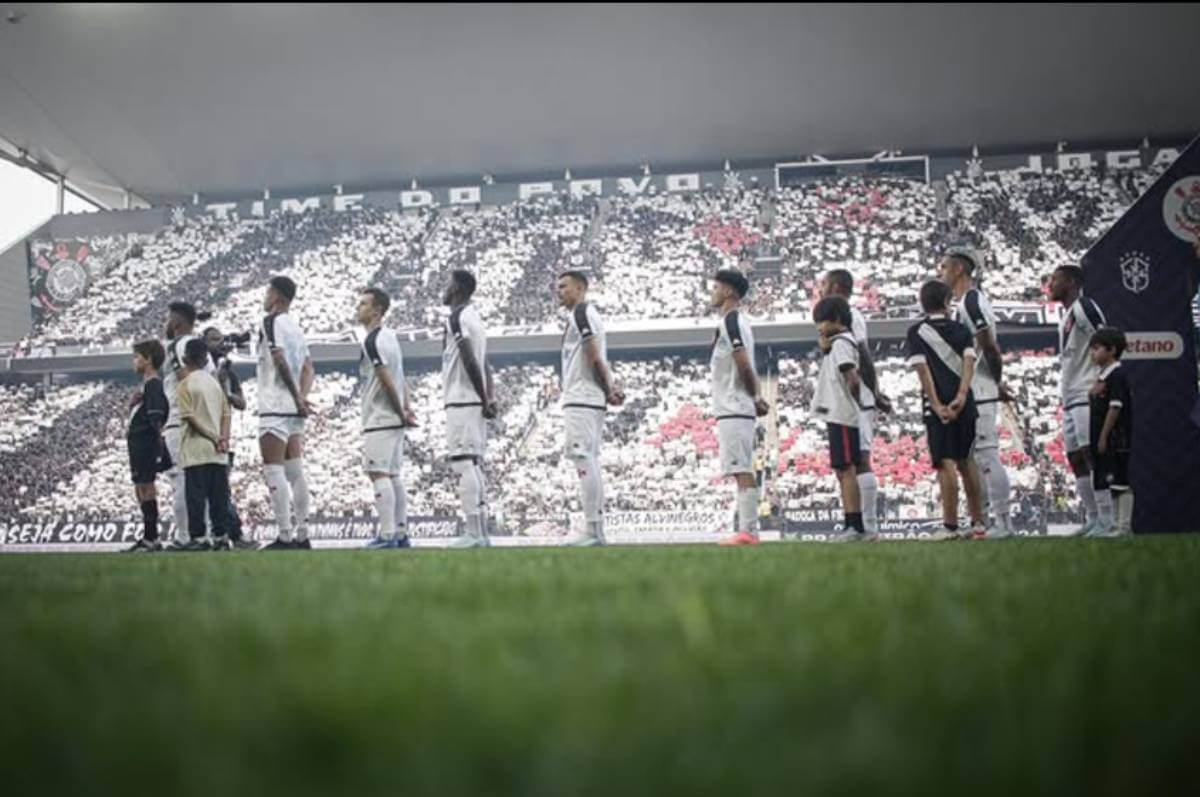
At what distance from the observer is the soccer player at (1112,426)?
6.55 meters

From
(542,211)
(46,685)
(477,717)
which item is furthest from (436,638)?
(542,211)

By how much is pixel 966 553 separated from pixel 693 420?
17.0 meters

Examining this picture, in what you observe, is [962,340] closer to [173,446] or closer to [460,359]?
[460,359]

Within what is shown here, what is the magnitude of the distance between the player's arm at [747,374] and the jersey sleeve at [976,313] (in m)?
1.53

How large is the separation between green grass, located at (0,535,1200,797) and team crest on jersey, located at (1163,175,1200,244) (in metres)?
7.46

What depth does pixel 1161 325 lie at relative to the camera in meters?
8.21

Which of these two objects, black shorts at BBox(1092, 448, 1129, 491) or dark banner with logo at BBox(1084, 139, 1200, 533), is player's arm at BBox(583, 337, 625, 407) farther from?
dark banner with logo at BBox(1084, 139, 1200, 533)

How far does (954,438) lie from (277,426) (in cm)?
478

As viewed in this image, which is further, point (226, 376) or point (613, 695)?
point (226, 376)

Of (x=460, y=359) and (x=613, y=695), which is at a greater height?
(x=460, y=359)

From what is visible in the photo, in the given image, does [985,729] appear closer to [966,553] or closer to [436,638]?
[436,638]

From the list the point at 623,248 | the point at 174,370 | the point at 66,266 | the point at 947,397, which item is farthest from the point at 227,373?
the point at 66,266

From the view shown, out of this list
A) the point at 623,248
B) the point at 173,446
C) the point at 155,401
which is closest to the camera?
the point at 155,401

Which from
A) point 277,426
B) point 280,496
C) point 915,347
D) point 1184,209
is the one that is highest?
point 1184,209
